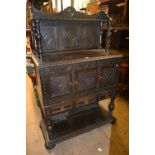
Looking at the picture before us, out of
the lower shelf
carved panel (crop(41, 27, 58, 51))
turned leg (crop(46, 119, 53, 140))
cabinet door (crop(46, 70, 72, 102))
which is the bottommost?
the lower shelf

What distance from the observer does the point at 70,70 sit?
5.07 ft

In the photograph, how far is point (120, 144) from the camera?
1783mm

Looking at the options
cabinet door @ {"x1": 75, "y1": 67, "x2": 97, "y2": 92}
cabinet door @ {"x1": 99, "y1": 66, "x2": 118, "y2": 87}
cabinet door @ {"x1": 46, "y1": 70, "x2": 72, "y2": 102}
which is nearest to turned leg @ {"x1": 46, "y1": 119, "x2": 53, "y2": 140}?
cabinet door @ {"x1": 46, "y1": 70, "x2": 72, "y2": 102}

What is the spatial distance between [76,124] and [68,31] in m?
1.24

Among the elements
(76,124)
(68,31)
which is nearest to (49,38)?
(68,31)

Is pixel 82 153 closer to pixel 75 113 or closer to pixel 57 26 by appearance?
pixel 75 113

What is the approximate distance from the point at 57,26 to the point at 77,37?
31cm

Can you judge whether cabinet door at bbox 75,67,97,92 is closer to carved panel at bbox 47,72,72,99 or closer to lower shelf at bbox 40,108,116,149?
carved panel at bbox 47,72,72,99

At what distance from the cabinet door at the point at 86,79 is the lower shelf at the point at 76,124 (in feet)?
1.78

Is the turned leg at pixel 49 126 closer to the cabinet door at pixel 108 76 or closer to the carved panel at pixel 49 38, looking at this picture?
the cabinet door at pixel 108 76

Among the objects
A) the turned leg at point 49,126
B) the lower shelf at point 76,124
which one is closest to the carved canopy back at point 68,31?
the turned leg at point 49,126

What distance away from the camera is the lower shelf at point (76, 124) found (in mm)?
1780

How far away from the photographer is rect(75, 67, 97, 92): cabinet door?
1.64 metres
